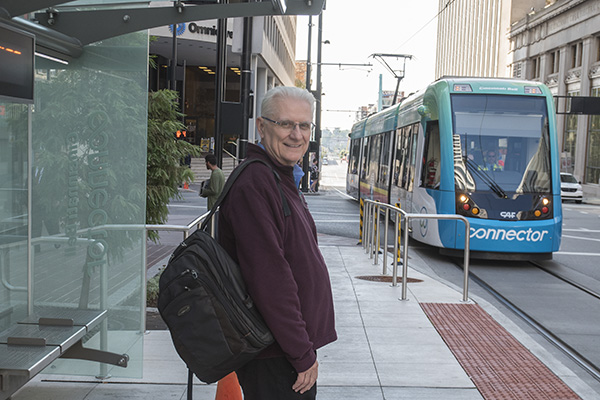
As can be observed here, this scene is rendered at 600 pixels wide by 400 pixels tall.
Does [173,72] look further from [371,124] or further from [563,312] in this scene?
[563,312]

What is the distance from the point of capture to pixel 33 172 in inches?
189

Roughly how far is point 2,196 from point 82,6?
145cm

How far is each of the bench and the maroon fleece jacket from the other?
1.81 meters

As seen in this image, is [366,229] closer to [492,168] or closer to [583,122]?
[492,168]

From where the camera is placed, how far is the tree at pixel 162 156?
8.52 m

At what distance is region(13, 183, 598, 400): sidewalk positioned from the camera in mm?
5219

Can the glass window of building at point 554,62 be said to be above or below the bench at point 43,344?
above

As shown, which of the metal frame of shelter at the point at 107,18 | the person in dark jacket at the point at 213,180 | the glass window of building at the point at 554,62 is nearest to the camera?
the metal frame of shelter at the point at 107,18

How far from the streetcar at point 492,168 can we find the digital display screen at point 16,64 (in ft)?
30.8

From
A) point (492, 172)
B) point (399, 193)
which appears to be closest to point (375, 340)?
point (492, 172)

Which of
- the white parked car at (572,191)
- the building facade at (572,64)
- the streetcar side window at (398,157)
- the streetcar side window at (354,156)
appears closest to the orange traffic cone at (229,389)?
the streetcar side window at (398,157)

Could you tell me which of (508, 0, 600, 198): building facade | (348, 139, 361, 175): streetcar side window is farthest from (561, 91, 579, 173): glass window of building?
(348, 139, 361, 175): streetcar side window

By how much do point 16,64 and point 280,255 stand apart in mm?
2280

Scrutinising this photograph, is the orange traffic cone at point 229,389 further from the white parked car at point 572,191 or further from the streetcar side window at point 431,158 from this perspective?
the white parked car at point 572,191
